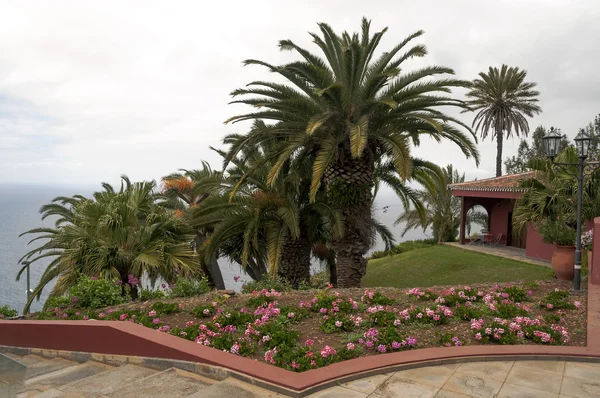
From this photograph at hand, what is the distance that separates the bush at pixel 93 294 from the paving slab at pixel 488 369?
253 inches

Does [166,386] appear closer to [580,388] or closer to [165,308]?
[165,308]

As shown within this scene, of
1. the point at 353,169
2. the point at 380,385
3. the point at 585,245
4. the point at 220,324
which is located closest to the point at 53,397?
the point at 220,324

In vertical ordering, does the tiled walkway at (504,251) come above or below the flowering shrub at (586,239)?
below

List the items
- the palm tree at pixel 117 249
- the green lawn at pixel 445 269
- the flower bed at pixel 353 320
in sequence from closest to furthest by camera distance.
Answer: the flower bed at pixel 353 320 < the palm tree at pixel 117 249 < the green lawn at pixel 445 269

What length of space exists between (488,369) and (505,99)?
33075mm

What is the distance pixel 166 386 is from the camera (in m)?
4.52

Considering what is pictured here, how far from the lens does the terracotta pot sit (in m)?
10.2

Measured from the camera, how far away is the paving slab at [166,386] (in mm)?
4328

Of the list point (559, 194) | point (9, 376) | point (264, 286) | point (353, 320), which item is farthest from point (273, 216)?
point (9, 376)

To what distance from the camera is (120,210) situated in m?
10.6

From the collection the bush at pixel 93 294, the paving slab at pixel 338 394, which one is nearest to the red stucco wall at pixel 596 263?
the paving slab at pixel 338 394

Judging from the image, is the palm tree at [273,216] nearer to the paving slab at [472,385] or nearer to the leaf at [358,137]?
the leaf at [358,137]

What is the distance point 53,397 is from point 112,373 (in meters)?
0.87

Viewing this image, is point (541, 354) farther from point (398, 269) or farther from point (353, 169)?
point (398, 269)
